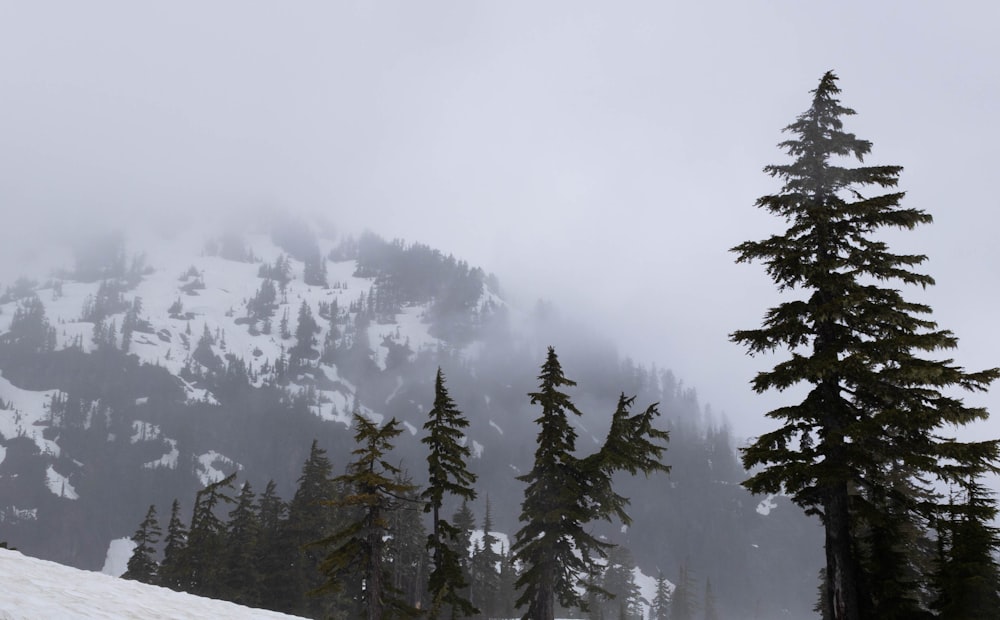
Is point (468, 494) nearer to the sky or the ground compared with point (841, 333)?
nearer to the ground

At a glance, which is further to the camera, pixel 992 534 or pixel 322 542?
pixel 322 542

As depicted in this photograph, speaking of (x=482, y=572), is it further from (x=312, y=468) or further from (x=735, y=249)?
(x=735, y=249)

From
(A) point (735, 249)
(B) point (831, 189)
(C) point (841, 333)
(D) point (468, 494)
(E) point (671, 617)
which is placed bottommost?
(E) point (671, 617)

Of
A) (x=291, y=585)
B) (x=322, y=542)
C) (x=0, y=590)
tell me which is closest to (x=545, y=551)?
(x=322, y=542)

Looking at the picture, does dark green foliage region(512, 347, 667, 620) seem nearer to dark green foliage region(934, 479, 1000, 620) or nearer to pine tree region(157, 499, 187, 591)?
dark green foliage region(934, 479, 1000, 620)

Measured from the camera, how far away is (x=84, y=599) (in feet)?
26.5

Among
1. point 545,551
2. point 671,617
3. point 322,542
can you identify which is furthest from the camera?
point 671,617

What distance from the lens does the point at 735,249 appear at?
48.9 ft

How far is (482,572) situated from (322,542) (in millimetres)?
50528

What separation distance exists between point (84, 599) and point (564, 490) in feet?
63.1

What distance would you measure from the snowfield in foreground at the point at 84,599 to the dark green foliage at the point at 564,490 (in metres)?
15.2

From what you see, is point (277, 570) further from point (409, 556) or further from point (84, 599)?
point (84, 599)

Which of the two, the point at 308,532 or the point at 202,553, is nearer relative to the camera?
the point at 202,553

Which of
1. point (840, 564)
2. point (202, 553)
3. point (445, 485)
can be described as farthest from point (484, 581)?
point (840, 564)
